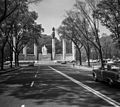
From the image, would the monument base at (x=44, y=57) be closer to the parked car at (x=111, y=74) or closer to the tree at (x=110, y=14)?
the tree at (x=110, y=14)

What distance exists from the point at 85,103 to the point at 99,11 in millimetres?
20269

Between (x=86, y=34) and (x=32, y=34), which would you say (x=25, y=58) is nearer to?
(x=32, y=34)

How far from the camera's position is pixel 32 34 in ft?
133

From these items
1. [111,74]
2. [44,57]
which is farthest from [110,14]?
[44,57]

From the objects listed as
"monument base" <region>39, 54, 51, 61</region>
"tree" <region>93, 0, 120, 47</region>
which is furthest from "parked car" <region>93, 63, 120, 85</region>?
"monument base" <region>39, 54, 51, 61</region>

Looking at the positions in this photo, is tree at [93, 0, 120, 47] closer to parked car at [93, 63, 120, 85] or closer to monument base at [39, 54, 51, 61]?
parked car at [93, 63, 120, 85]

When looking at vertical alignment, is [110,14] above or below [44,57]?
above

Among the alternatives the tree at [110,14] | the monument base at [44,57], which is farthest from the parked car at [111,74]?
the monument base at [44,57]

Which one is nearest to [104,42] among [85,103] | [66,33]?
[66,33]

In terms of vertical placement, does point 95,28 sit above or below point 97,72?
above

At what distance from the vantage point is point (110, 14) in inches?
971

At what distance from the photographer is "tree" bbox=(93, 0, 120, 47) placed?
884 inches

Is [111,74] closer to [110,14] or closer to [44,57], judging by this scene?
[110,14]

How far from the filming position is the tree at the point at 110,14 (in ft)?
73.7
